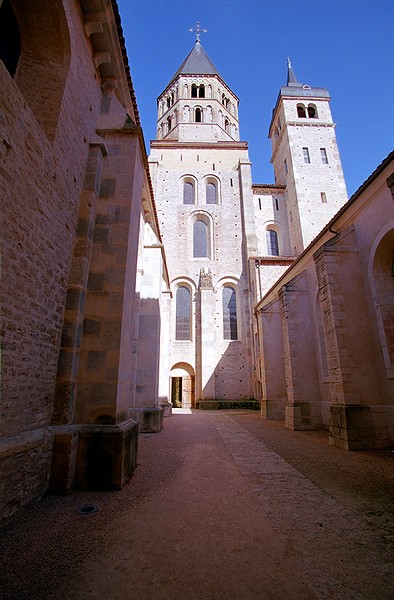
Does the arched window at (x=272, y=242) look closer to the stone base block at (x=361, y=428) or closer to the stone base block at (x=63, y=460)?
the stone base block at (x=361, y=428)

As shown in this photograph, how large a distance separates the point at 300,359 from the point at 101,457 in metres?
7.75

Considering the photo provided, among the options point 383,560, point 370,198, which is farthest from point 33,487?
point 370,198

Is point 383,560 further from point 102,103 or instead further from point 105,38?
point 105,38

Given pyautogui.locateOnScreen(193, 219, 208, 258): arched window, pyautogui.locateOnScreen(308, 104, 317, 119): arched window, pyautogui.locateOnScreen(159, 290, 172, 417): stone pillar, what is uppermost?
pyautogui.locateOnScreen(308, 104, 317, 119): arched window

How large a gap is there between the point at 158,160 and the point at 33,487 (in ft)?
80.7

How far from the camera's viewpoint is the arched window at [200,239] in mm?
21095

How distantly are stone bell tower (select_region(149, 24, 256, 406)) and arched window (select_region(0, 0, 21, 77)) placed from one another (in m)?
10.3

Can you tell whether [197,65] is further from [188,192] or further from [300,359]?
[300,359]

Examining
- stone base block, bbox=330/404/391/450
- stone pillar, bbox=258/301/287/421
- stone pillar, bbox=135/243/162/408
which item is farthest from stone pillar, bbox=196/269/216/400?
stone base block, bbox=330/404/391/450

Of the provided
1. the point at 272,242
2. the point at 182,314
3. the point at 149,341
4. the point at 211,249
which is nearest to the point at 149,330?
the point at 149,341

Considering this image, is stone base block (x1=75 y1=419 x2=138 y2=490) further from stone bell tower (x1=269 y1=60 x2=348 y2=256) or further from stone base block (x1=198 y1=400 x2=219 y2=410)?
stone bell tower (x1=269 y1=60 x2=348 y2=256)

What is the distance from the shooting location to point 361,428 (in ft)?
20.4

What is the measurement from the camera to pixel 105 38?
17.8 ft

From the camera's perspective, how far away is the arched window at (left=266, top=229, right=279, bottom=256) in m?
23.3
